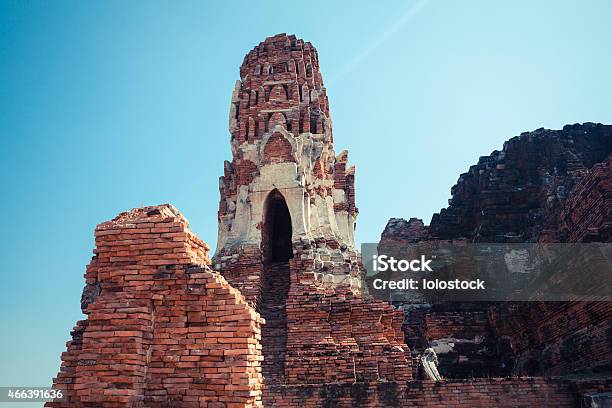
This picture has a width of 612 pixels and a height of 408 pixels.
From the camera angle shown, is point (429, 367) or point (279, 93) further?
point (279, 93)

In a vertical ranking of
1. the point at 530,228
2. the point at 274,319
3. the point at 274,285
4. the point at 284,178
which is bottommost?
the point at 274,319

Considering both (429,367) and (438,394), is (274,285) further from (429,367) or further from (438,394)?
(438,394)

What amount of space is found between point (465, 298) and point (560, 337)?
8.65 meters

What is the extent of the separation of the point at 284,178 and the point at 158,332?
9.27m

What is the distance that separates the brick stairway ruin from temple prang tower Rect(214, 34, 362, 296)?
1.45ft

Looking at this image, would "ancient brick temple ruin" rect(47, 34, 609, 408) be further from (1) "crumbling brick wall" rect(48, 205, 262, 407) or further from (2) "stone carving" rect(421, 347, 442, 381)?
(2) "stone carving" rect(421, 347, 442, 381)

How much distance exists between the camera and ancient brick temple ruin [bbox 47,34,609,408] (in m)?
5.12

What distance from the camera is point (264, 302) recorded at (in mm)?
13000

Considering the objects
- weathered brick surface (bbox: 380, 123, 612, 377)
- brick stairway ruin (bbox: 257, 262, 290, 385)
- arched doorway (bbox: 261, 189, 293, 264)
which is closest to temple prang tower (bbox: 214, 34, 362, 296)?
arched doorway (bbox: 261, 189, 293, 264)

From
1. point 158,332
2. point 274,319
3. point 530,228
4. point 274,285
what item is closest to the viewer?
point 158,332

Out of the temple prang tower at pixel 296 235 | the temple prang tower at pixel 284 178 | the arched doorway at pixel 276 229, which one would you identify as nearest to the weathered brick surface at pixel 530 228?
the temple prang tower at pixel 296 235

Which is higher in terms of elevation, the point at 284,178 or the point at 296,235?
the point at 284,178

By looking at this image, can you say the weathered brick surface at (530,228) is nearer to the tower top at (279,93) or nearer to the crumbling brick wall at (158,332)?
the tower top at (279,93)

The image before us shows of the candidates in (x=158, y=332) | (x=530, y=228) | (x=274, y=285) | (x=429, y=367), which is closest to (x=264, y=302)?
(x=274, y=285)
